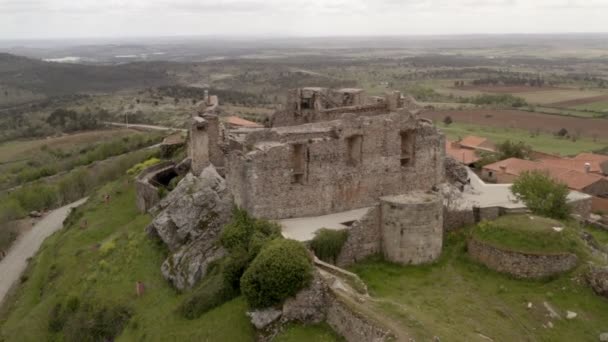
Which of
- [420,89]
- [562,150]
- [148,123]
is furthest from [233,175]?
[420,89]

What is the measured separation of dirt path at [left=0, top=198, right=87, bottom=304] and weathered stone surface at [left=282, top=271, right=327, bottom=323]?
92.4ft

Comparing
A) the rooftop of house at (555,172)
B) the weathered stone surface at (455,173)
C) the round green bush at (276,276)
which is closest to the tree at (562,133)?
the rooftop of house at (555,172)

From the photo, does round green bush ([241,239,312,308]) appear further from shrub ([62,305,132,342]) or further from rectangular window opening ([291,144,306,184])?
shrub ([62,305,132,342])

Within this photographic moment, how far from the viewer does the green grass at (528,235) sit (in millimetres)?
25250

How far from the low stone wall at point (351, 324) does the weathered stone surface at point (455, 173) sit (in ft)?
52.4

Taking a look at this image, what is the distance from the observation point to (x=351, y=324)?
19438mm

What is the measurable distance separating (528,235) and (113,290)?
65.1ft

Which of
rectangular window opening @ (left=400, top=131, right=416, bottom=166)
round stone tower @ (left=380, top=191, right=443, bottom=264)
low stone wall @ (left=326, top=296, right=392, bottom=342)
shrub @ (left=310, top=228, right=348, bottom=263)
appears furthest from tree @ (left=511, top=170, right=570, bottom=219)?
low stone wall @ (left=326, top=296, right=392, bottom=342)

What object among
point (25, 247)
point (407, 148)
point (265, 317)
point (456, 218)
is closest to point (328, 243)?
point (265, 317)

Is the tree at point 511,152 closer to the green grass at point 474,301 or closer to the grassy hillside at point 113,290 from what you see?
the green grass at point 474,301

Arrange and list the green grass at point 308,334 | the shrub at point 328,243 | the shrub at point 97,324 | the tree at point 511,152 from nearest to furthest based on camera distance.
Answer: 1. the green grass at point 308,334
2. the shrub at point 328,243
3. the shrub at point 97,324
4. the tree at point 511,152

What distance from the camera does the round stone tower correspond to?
83.9 feet

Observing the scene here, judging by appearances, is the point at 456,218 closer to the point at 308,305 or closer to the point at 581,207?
the point at 581,207

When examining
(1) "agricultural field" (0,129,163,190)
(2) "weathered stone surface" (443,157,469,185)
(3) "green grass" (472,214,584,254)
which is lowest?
(1) "agricultural field" (0,129,163,190)
